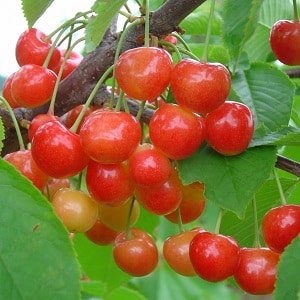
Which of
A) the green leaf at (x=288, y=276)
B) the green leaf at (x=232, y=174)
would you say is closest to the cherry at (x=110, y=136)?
the green leaf at (x=232, y=174)

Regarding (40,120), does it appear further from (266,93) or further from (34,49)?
(266,93)

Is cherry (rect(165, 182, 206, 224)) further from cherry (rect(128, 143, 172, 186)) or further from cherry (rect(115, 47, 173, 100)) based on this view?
cherry (rect(115, 47, 173, 100))

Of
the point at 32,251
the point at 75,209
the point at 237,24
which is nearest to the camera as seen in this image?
the point at 32,251

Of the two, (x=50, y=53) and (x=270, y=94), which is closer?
(x=50, y=53)

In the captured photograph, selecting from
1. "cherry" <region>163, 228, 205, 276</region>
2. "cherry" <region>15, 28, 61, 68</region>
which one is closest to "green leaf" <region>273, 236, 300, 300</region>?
"cherry" <region>163, 228, 205, 276</region>

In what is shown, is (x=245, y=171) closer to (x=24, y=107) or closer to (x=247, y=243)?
(x=247, y=243)

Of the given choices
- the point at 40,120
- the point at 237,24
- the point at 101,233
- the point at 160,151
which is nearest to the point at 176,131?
the point at 160,151

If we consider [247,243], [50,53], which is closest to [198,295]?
[247,243]
